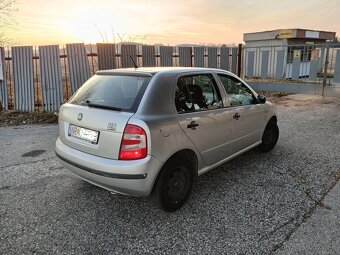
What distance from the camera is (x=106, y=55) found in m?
9.62

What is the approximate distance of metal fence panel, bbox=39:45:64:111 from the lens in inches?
355

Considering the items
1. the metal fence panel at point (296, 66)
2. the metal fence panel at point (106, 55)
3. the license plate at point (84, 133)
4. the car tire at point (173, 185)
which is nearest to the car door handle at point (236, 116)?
the car tire at point (173, 185)

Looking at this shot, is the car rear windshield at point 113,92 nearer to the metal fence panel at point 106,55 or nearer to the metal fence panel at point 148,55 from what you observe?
the metal fence panel at point 106,55

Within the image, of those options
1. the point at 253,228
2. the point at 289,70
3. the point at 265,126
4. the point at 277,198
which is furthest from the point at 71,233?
the point at 289,70

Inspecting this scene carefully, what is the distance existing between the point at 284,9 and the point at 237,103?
13.1 meters

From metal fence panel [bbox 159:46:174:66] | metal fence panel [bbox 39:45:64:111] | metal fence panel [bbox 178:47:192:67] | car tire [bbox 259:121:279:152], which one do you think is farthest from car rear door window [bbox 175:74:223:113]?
metal fence panel [bbox 178:47:192:67]

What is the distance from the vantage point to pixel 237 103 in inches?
170

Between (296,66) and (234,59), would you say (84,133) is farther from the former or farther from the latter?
(296,66)

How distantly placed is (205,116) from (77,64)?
22.1ft

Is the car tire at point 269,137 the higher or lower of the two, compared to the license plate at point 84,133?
lower

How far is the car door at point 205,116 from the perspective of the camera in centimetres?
343

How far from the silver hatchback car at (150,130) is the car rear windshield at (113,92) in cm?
1

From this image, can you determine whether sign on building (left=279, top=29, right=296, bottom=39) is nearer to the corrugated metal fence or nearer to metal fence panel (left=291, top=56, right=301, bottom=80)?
metal fence panel (left=291, top=56, right=301, bottom=80)

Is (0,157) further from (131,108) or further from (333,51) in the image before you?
(333,51)
